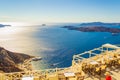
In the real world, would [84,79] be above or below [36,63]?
above

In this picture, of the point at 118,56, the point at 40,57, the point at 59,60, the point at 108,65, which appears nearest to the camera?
the point at 108,65

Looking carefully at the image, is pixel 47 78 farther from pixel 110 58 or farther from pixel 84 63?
pixel 110 58

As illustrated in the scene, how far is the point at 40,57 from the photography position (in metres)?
97.2

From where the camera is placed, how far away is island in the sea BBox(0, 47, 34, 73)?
230ft

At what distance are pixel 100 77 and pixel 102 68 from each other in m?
1.42

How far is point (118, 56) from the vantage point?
18406 millimetres

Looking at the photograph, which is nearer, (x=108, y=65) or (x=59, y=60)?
(x=108, y=65)

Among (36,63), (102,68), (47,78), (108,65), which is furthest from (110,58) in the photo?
(36,63)

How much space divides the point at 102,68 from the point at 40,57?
83.6 meters

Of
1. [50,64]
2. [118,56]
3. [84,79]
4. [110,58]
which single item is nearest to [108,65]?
[110,58]

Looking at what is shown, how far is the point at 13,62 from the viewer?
3177 inches

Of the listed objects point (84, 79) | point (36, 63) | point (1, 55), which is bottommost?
point (36, 63)

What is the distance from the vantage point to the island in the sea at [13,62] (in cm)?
7025

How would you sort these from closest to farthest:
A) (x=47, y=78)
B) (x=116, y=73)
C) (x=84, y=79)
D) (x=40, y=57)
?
(x=47, y=78) → (x=84, y=79) → (x=116, y=73) → (x=40, y=57)
